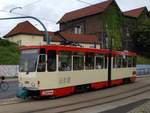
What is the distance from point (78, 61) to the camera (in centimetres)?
2539

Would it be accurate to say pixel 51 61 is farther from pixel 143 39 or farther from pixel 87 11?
pixel 87 11

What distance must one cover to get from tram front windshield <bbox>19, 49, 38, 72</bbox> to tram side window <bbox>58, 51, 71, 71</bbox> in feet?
5.38

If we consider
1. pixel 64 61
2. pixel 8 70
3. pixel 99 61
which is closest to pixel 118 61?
pixel 99 61

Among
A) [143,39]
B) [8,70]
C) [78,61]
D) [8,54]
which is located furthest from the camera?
[143,39]

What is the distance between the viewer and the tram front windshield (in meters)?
22.1

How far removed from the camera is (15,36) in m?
79.5

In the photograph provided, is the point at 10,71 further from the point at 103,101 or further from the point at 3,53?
the point at 103,101

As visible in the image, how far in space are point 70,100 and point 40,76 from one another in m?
2.08

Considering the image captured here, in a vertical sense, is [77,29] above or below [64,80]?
above

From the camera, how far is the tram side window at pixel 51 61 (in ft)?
73.4

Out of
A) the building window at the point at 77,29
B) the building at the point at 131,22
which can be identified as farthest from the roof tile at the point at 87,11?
the building at the point at 131,22

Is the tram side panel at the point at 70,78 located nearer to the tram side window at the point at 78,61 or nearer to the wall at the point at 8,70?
the tram side window at the point at 78,61

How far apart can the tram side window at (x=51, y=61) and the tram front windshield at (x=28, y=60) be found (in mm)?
718

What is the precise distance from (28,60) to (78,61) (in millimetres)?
3937
